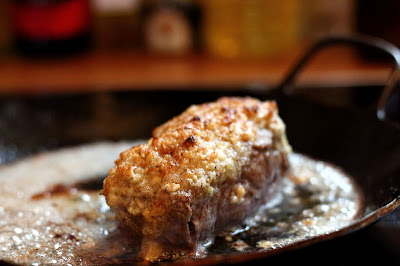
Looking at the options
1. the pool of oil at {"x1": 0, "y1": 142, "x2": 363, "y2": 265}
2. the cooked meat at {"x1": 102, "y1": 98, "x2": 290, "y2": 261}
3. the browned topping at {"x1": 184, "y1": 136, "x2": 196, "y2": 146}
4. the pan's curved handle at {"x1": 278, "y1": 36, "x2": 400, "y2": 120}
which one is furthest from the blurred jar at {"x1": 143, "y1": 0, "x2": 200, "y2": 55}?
the browned topping at {"x1": 184, "y1": 136, "x2": 196, "y2": 146}

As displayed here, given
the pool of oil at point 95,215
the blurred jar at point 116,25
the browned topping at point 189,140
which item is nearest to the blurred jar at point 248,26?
the blurred jar at point 116,25

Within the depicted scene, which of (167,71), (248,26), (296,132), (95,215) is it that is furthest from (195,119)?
(248,26)

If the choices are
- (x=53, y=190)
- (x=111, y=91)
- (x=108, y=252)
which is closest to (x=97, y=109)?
(x=111, y=91)

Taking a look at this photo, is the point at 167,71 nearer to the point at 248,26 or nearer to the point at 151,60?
the point at 151,60

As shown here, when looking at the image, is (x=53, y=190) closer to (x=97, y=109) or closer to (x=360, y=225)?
(x=97, y=109)

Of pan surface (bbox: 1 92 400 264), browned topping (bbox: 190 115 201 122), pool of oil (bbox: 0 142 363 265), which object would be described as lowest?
pool of oil (bbox: 0 142 363 265)

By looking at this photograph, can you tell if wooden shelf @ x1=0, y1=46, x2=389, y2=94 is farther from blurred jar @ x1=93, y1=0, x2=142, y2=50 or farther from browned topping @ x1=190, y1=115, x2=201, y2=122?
browned topping @ x1=190, y1=115, x2=201, y2=122

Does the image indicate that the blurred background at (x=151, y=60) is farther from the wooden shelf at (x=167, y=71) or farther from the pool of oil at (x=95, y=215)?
the pool of oil at (x=95, y=215)
